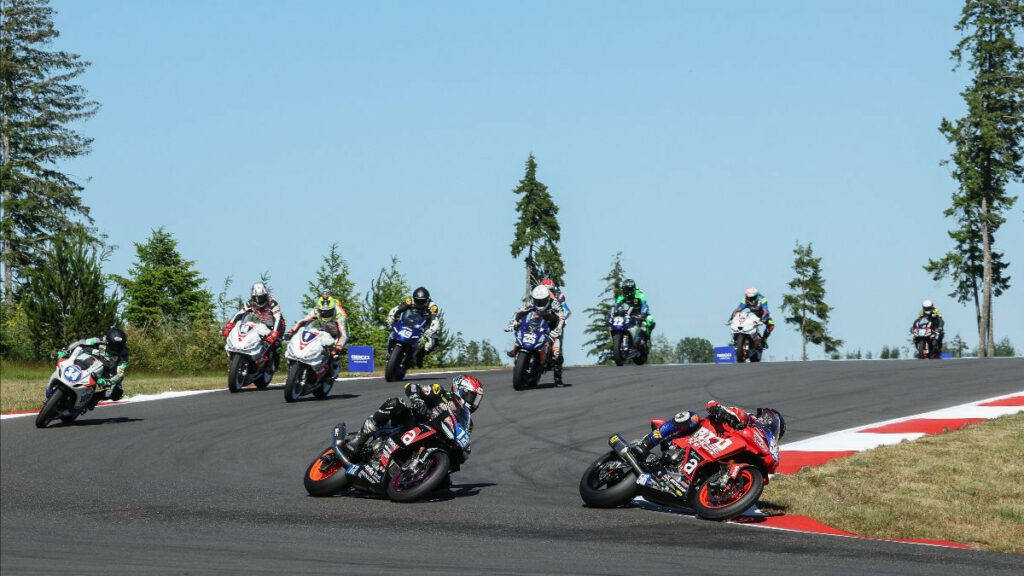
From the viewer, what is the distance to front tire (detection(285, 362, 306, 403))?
20.9 m

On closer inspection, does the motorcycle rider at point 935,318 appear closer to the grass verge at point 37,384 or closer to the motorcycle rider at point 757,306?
the motorcycle rider at point 757,306

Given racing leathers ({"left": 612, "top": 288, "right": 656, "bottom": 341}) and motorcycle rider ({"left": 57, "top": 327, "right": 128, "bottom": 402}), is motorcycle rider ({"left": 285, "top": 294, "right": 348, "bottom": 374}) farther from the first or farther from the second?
racing leathers ({"left": 612, "top": 288, "right": 656, "bottom": 341})

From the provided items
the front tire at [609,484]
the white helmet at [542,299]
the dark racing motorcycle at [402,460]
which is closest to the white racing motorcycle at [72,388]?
the dark racing motorcycle at [402,460]

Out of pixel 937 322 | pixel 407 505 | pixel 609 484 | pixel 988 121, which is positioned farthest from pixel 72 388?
pixel 988 121

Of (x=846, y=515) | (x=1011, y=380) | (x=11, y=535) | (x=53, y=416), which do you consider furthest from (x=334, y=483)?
(x=1011, y=380)

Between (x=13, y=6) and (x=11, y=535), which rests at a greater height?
(x=13, y=6)

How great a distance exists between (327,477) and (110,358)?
7.82 meters

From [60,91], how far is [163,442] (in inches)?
1820

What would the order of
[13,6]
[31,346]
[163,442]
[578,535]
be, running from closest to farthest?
[578,535], [163,442], [31,346], [13,6]

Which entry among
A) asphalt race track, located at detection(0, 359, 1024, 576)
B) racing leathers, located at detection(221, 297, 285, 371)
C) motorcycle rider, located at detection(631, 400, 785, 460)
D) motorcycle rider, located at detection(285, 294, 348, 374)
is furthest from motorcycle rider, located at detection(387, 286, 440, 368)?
motorcycle rider, located at detection(631, 400, 785, 460)

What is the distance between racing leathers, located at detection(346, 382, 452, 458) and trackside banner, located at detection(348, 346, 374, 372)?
→ 1829 cm

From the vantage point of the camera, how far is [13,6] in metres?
57.0

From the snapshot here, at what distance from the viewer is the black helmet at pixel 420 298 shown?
23.3 meters

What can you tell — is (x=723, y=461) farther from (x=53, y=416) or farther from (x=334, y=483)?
(x=53, y=416)
